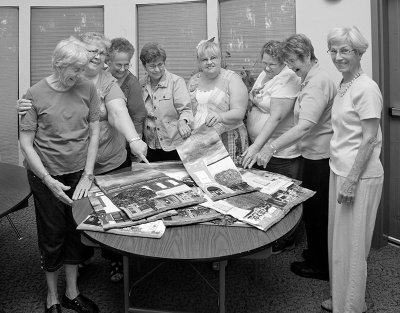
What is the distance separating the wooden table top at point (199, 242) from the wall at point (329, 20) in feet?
5.92

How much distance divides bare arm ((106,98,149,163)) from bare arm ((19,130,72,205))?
45cm

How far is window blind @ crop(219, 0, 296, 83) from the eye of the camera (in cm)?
337

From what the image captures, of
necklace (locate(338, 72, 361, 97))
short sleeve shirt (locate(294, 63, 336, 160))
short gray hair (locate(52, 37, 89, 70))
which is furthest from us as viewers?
short sleeve shirt (locate(294, 63, 336, 160))

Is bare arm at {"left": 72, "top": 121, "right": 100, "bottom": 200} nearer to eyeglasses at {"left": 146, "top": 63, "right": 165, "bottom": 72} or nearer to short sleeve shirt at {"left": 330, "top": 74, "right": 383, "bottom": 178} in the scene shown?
eyeglasses at {"left": 146, "top": 63, "right": 165, "bottom": 72}

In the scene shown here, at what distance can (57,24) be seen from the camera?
4180 millimetres

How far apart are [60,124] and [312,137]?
53.5 inches

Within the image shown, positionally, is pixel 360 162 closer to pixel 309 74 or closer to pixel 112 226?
pixel 309 74

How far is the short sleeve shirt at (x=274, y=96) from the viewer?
2.50 meters

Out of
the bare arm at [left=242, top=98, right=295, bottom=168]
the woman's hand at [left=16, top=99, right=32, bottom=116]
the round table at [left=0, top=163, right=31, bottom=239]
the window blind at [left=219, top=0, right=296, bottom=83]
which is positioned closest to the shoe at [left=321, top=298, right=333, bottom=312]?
the bare arm at [left=242, top=98, right=295, bottom=168]

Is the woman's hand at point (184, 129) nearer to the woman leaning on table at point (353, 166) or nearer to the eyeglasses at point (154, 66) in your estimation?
the eyeglasses at point (154, 66)

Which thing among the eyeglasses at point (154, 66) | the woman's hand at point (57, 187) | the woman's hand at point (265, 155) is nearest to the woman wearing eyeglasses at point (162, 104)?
the eyeglasses at point (154, 66)

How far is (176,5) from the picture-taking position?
3996mm

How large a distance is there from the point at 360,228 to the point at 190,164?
89cm

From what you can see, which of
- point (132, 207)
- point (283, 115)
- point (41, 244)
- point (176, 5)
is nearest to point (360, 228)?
point (283, 115)
